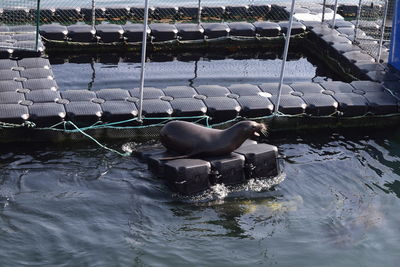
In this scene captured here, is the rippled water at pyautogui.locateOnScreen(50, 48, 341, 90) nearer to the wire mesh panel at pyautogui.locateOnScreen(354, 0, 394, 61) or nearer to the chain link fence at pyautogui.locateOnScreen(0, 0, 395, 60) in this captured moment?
the wire mesh panel at pyautogui.locateOnScreen(354, 0, 394, 61)

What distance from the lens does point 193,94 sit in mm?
13828

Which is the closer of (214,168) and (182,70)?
(214,168)

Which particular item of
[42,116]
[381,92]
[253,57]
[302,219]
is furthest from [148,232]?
[253,57]

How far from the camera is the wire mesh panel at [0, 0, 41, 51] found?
1566cm

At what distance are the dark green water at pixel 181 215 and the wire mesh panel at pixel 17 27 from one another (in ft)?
12.5

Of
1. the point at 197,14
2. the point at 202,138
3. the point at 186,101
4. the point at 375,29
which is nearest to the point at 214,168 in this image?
the point at 202,138

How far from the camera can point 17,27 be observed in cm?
1703

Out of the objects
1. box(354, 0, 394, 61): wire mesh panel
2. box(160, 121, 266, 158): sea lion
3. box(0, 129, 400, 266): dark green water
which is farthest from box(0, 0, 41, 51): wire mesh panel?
box(354, 0, 394, 61): wire mesh panel

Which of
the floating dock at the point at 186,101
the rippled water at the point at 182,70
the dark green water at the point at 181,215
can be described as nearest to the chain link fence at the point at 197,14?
the floating dock at the point at 186,101

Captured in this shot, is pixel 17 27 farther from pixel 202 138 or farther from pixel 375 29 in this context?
pixel 375 29

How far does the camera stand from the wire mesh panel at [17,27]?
1566 cm

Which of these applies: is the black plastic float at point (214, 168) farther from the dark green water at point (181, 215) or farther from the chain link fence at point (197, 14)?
the chain link fence at point (197, 14)

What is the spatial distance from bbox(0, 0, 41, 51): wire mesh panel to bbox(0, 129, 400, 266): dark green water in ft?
12.5

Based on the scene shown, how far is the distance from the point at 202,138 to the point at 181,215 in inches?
56.2
